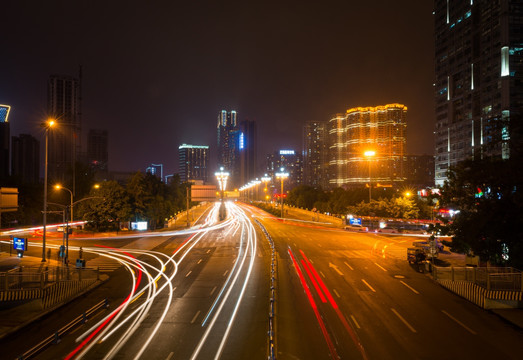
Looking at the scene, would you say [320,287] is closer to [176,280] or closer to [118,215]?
[176,280]

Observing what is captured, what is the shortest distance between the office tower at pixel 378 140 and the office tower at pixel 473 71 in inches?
2605

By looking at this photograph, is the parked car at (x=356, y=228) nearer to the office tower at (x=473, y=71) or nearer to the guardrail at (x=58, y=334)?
the office tower at (x=473, y=71)

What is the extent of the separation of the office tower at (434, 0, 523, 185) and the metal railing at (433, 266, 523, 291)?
56726mm

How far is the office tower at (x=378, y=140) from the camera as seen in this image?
172 meters

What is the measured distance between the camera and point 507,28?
78500 mm

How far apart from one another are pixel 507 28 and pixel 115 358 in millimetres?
98354

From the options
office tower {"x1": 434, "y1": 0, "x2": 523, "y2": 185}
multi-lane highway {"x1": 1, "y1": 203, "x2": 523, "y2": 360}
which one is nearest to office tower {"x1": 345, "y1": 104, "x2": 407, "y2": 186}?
office tower {"x1": 434, "y1": 0, "x2": 523, "y2": 185}

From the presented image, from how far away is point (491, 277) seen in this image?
61.2 ft

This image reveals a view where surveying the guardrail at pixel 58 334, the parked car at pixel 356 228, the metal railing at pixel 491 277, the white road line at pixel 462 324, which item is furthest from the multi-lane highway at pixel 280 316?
the parked car at pixel 356 228

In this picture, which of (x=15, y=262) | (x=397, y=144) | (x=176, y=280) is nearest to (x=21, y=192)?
(x=15, y=262)

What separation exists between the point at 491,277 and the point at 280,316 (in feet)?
38.4

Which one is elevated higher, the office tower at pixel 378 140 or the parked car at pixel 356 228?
the office tower at pixel 378 140

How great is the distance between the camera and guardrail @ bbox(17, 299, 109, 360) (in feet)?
42.3

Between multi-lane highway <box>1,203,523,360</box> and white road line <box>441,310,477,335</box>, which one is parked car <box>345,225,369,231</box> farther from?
white road line <box>441,310,477,335</box>
